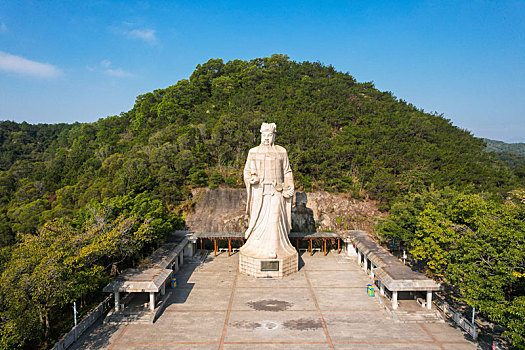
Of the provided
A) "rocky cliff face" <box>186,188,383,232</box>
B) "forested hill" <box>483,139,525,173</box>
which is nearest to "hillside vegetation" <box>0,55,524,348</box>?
"rocky cliff face" <box>186,188,383,232</box>

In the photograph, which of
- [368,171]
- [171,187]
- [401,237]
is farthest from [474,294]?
[171,187]

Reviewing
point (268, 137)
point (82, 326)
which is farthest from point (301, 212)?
point (82, 326)

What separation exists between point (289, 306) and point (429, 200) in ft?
36.7

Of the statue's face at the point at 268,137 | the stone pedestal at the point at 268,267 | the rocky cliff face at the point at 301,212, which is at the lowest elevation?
the stone pedestal at the point at 268,267

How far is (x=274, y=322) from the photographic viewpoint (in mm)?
13609

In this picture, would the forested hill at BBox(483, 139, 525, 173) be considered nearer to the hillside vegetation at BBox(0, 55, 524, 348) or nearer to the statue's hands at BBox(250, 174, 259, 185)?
the hillside vegetation at BBox(0, 55, 524, 348)

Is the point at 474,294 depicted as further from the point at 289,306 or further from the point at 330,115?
the point at 330,115

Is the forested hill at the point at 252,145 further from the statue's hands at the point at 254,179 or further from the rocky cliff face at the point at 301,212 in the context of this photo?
the statue's hands at the point at 254,179

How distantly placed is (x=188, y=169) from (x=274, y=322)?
2148 centimetres

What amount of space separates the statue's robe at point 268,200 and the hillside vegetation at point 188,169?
587 cm

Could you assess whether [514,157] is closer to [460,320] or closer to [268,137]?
[460,320]

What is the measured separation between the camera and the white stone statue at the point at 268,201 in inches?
711

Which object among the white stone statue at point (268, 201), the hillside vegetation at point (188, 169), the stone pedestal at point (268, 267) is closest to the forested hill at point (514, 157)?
the hillside vegetation at point (188, 169)

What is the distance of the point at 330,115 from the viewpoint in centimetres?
4175
